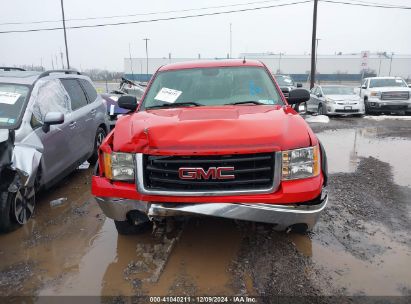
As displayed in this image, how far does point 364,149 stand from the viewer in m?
8.60

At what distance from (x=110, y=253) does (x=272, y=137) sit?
1972 millimetres

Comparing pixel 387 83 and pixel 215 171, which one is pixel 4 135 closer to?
pixel 215 171

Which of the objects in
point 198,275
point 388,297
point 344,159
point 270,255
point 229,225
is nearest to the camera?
point 388,297

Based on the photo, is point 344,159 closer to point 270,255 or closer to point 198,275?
point 270,255

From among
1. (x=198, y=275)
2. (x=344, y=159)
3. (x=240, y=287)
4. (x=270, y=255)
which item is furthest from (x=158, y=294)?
(x=344, y=159)

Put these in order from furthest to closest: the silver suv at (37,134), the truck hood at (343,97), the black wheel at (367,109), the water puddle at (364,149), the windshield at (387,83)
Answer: the windshield at (387,83) → the black wheel at (367,109) → the truck hood at (343,97) → the water puddle at (364,149) → the silver suv at (37,134)

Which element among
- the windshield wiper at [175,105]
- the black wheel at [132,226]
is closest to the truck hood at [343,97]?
the windshield wiper at [175,105]

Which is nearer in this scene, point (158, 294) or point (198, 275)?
point (158, 294)

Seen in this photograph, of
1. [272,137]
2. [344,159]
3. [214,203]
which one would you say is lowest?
[344,159]

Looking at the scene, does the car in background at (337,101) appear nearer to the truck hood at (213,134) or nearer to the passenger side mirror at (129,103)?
the passenger side mirror at (129,103)

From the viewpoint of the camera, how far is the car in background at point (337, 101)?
1498 centimetres

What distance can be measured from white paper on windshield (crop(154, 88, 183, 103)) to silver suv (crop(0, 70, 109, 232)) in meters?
1.33

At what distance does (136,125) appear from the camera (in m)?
3.48

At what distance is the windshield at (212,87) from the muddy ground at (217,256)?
141 centimetres
